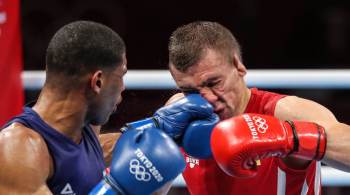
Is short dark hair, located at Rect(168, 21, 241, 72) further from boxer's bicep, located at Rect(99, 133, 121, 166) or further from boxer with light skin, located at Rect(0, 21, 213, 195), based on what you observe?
boxer's bicep, located at Rect(99, 133, 121, 166)

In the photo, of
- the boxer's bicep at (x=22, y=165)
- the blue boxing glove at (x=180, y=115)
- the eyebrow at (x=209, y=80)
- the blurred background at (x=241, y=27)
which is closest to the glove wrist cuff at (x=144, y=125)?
the blue boxing glove at (x=180, y=115)

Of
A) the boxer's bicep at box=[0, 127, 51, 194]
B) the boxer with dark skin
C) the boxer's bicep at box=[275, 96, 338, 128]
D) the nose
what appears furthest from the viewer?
the nose

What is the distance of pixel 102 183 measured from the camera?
215cm

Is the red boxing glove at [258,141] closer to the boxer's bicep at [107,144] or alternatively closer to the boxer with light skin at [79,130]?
the boxer with light skin at [79,130]

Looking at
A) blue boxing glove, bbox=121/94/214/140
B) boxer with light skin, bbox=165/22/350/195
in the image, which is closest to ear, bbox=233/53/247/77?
boxer with light skin, bbox=165/22/350/195

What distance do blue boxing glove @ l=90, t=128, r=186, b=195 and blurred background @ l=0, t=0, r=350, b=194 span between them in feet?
8.28

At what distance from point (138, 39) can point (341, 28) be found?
4.68 ft

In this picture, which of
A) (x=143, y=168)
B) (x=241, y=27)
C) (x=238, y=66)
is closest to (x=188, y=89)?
(x=238, y=66)

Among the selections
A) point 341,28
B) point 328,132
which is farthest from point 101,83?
point 341,28

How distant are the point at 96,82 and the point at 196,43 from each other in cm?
41

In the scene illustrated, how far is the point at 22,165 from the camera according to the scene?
2.09m

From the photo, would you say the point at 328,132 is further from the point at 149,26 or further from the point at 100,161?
the point at 149,26

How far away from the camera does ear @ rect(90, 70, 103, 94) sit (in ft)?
7.44

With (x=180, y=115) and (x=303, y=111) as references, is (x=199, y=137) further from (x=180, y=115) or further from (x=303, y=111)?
(x=303, y=111)
